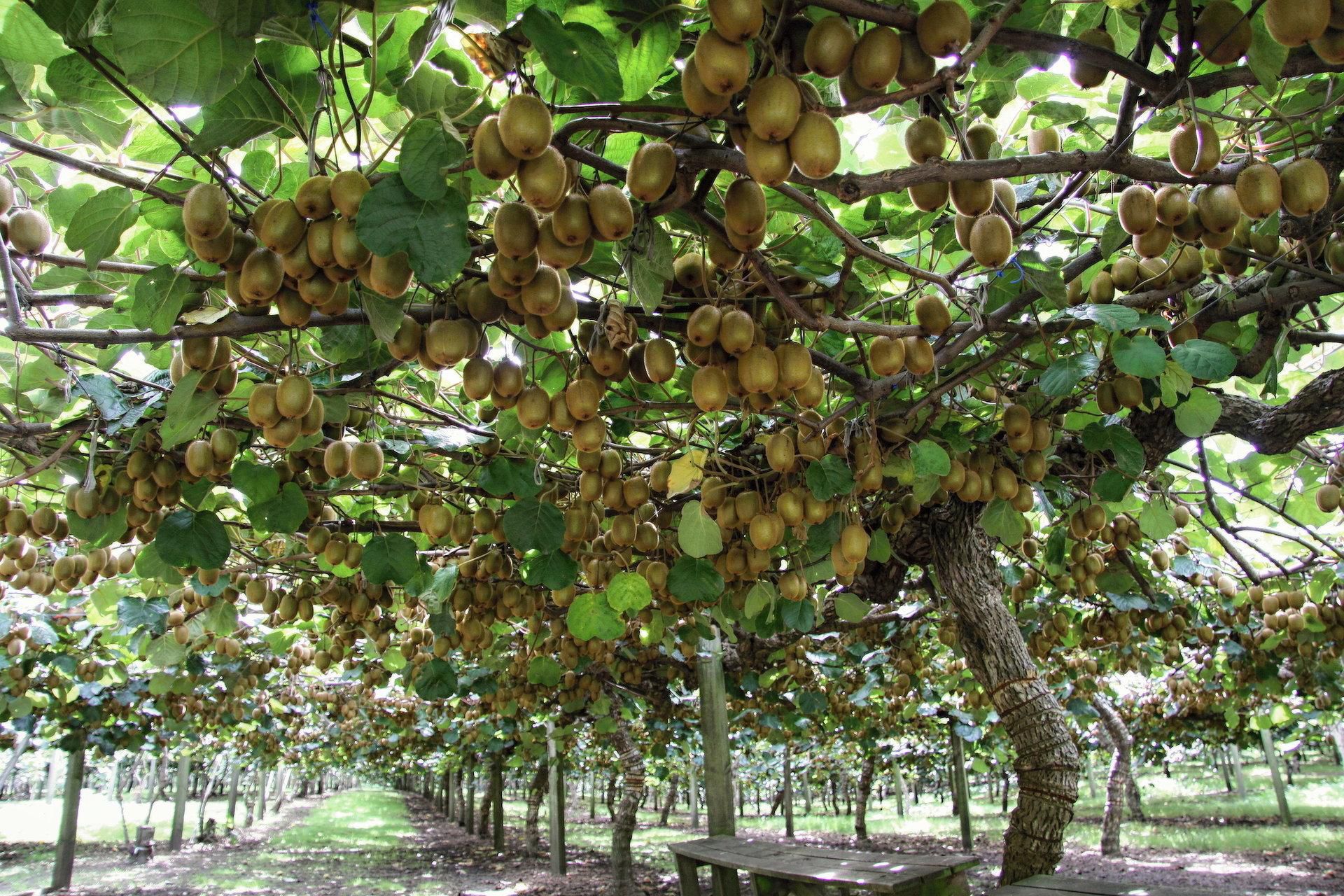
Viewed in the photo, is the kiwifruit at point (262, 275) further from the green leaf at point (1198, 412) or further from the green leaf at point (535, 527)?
the green leaf at point (1198, 412)

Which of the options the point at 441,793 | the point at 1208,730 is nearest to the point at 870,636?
the point at 1208,730

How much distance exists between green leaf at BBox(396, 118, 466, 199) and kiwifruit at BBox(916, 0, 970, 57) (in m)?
0.60

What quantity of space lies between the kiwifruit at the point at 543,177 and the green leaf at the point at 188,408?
978 mm

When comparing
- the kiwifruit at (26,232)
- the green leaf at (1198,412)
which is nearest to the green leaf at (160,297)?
the kiwifruit at (26,232)

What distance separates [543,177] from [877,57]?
425mm

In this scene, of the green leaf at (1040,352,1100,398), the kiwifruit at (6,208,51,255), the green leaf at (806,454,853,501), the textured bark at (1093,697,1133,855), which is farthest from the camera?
the textured bark at (1093,697,1133,855)

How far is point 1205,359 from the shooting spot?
1877 millimetres

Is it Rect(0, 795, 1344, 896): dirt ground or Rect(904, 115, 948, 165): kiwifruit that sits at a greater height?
Rect(904, 115, 948, 165): kiwifruit

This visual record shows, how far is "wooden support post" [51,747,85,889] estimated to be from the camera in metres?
10.7

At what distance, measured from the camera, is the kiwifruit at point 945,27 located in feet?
3.03

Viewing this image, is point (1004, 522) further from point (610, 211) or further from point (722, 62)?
point (722, 62)

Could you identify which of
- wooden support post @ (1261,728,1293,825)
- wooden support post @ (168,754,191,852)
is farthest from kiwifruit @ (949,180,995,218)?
wooden support post @ (1261,728,1293,825)

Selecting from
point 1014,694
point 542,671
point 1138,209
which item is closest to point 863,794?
point 542,671

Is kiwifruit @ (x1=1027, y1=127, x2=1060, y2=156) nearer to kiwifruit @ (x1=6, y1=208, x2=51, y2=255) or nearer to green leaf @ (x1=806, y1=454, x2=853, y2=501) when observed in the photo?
green leaf @ (x1=806, y1=454, x2=853, y2=501)
